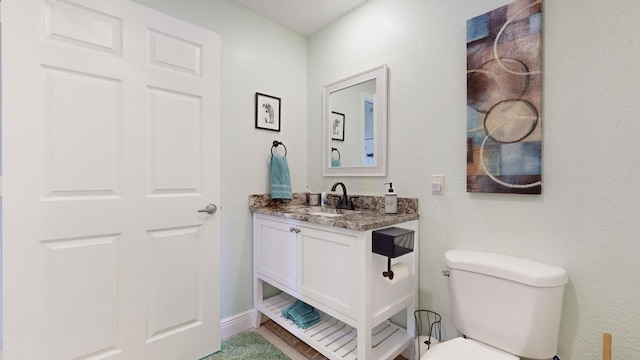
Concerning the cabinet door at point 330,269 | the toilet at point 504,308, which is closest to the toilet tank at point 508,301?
the toilet at point 504,308

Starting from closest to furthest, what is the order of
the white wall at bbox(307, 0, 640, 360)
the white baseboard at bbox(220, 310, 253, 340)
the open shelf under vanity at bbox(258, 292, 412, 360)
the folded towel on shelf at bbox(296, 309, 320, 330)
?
the white wall at bbox(307, 0, 640, 360)
the open shelf under vanity at bbox(258, 292, 412, 360)
the folded towel on shelf at bbox(296, 309, 320, 330)
the white baseboard at bbox(220, 310, 253, 340)

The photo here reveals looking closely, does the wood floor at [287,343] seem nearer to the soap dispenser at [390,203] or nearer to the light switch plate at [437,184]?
the soap dispenser at [390,203]

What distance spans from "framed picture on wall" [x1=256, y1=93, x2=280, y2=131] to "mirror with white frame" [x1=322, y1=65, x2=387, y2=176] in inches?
15.6

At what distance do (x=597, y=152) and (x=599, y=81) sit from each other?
11.6 inches

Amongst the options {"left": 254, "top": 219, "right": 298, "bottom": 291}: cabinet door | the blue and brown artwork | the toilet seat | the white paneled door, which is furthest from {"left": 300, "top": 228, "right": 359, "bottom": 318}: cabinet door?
the blue and brown artwork

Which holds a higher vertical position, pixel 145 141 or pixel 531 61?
pixel 531 61

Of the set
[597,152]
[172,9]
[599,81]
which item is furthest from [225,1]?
[597,152]

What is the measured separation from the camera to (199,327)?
1.67 meters

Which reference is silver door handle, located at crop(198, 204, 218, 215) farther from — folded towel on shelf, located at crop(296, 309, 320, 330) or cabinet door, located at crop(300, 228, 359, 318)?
folded towel on shelf, located at crop(296, 309, 320, 330)

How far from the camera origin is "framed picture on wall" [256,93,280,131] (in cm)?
213

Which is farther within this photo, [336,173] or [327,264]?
[336,173]

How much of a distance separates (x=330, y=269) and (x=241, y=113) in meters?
1.32

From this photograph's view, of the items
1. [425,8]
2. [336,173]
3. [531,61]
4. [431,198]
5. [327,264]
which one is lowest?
[327,264]

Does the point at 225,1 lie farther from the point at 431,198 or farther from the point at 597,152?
the point at 597,152
